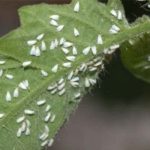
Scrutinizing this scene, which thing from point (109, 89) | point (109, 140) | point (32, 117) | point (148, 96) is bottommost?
point (109, 140)

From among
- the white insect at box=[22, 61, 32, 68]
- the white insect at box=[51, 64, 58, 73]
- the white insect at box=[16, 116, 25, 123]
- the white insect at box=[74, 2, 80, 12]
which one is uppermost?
the white insect at box=[74, 2, 80, 12]

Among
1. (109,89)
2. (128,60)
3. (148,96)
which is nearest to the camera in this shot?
(128,60)

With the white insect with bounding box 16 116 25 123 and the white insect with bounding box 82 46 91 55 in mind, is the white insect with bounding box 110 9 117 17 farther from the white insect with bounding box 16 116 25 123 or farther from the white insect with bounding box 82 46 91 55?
the white insect with bounding box 16 116 25 123

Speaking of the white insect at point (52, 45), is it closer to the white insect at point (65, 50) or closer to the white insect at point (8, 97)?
the white insect at point (65, 50)

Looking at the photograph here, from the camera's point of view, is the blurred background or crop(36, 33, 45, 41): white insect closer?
crop(36, 33, 45, 41): white insect

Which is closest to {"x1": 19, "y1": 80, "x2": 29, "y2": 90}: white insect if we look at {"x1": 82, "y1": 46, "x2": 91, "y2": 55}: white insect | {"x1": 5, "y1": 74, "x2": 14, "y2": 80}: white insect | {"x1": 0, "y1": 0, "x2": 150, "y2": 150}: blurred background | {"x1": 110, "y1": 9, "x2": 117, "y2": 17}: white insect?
{"x1": 5, "y1": 74, "x2": 14, "y2": 80}: white insect

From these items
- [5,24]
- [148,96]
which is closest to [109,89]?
[148,96]

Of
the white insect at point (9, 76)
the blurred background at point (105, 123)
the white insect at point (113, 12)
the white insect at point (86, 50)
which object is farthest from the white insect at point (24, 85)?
the blurred background at point (105, 123)

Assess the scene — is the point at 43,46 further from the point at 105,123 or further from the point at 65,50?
the point at 105,123

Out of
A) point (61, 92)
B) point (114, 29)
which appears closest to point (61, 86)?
point (61, 92)

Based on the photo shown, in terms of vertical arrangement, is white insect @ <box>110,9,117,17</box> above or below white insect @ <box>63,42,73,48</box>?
above

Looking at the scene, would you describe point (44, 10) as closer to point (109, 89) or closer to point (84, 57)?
point (84, 57)
